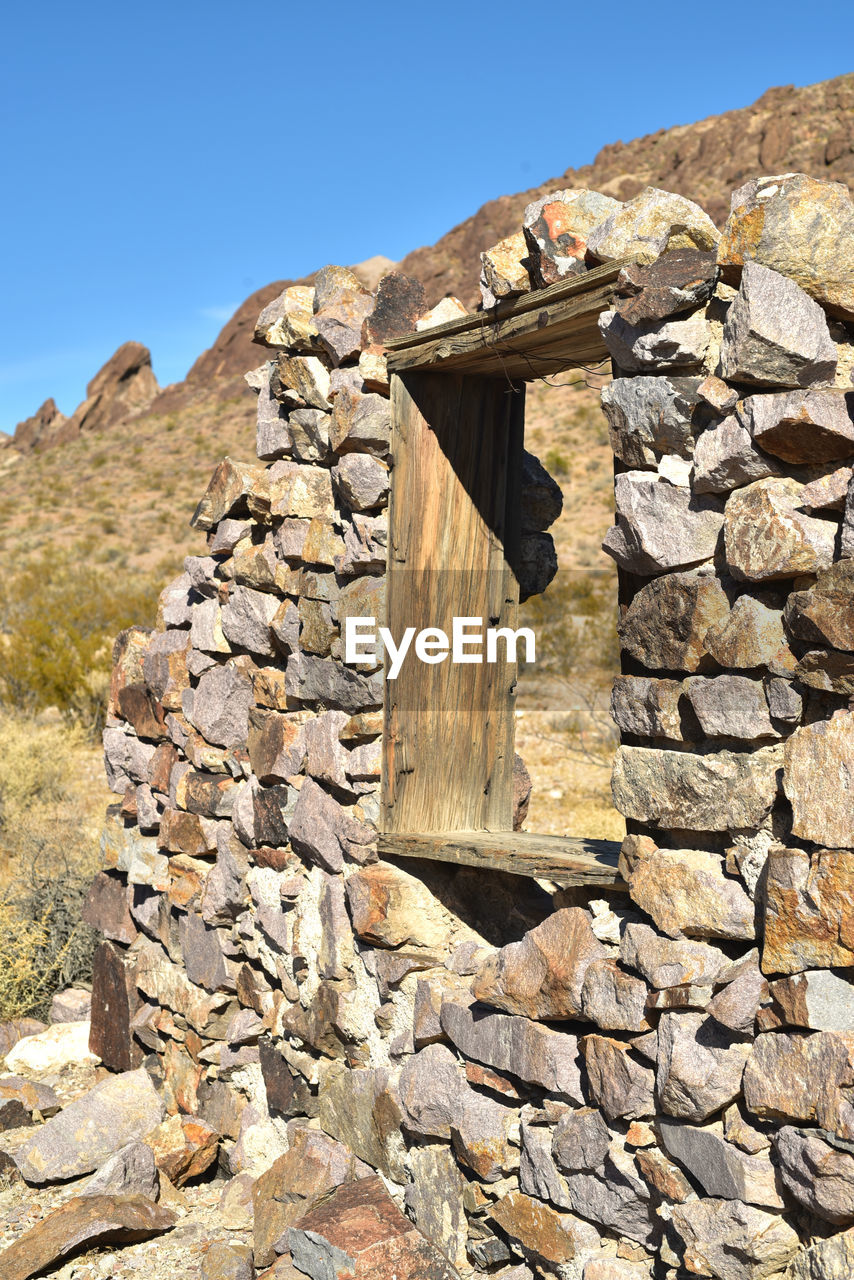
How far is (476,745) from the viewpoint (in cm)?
405

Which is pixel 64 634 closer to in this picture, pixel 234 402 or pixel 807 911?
pixel 807 911

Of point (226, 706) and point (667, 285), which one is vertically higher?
point (667, 285)

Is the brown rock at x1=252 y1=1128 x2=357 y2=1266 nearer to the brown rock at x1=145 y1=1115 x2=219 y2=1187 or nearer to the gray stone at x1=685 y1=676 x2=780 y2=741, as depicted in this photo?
the brown rock at x1=145 y1=1115 x2=219 y2=1187

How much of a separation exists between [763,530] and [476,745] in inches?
73.0

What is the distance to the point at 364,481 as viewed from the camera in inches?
151

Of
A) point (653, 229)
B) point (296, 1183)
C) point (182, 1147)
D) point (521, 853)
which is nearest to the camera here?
point (653, 229)

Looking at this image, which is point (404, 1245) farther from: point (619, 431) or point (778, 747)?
point (619, 431)

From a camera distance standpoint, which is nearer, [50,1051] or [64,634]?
[50,1051]

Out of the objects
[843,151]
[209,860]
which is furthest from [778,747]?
[843,151]

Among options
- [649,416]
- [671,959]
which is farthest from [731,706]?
[649,416]

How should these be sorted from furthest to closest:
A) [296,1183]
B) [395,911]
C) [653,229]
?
[296,1183]
[395,911]
[653,229]

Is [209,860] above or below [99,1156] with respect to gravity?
above

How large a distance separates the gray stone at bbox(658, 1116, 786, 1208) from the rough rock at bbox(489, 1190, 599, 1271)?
0.47 metres

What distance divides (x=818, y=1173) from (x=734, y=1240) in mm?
281
